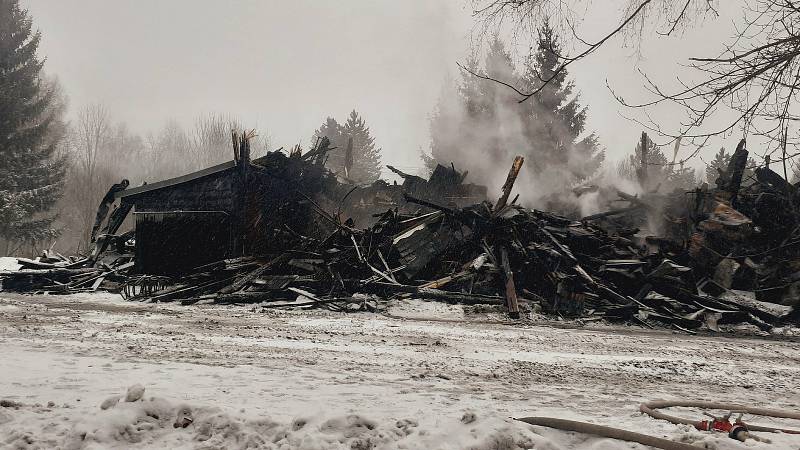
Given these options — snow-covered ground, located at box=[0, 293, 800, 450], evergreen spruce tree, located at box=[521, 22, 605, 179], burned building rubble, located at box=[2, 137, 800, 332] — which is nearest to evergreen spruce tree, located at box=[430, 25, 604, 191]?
evergreen spruce tree, located at box=[521, 22, 605, 179]

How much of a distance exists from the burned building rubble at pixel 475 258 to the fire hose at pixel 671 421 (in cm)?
595

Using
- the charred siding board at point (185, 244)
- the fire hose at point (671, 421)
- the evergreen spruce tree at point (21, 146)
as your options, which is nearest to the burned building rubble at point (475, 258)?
the charred siding board at point (185, 244)

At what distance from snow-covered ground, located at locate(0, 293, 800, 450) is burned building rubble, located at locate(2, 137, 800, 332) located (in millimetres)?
1587

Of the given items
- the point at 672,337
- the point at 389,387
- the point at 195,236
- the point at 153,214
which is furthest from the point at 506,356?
the point at 153,214

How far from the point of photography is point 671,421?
330 centimetres

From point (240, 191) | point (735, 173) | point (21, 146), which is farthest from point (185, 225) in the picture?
point (21, 146)

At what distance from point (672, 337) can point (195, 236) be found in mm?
13137

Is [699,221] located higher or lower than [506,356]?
higher

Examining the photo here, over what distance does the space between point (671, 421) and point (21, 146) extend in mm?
40394

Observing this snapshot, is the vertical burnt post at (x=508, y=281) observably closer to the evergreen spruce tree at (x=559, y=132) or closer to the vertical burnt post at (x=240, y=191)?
the vertical burnt post at (x=240, y=191)

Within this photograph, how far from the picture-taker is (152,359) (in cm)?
512

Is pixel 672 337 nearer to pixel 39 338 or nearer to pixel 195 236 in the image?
pixel 39 338

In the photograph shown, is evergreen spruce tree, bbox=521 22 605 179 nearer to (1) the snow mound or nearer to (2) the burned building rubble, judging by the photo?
(2) the burned building rubble

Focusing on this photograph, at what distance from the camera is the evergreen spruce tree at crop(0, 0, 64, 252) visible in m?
30.9
